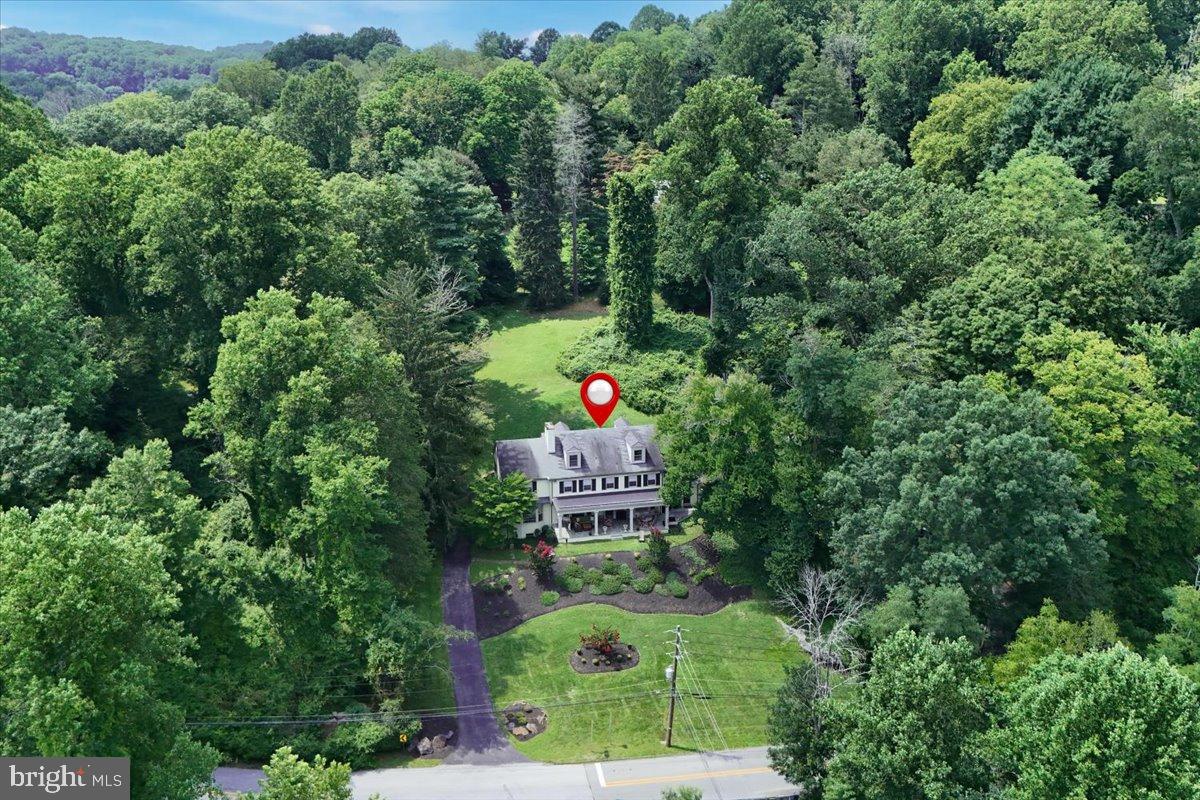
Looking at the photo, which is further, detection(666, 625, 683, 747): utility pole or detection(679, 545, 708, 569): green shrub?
detection(679, 545, 708, 569): green shrub

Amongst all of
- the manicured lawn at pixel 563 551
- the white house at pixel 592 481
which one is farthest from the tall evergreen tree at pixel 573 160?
the manicured lawn at pixel 563 551

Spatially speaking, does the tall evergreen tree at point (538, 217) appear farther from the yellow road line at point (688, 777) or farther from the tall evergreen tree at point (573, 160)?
the yellow road line at point (688, 777)

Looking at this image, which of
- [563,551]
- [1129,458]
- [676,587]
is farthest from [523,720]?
[1129,458]

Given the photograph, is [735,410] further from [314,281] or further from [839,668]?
[314,281]

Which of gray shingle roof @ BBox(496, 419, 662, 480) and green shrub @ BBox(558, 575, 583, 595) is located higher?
gray shingle roof @ BBox(496, 419, 662, 480)

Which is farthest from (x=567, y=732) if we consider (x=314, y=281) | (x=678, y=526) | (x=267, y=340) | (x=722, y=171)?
(x=722, y=171)

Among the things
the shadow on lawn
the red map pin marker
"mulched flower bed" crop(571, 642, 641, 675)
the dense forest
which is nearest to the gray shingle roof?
the dense forest

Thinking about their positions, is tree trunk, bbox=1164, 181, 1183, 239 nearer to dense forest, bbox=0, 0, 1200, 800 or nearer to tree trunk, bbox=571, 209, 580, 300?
dense forest, bbox=0, 0, 1200, 800
